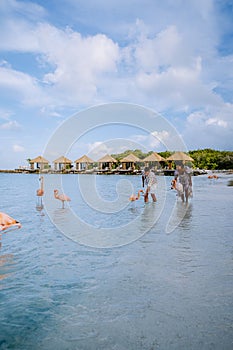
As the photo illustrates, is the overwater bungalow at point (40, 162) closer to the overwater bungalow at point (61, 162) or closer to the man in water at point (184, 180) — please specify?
the overwater bungalow at point (61, 162)

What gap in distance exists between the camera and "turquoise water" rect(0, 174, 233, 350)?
303cm

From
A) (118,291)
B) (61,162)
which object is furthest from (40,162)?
(118,291)

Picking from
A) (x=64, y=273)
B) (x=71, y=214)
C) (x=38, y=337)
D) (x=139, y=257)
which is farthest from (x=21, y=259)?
(x=71, y=214)

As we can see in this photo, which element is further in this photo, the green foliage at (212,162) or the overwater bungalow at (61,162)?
the green foliage at (212,162)

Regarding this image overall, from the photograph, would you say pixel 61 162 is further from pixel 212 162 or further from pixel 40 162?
pixel 212 162

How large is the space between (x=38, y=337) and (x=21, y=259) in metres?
2.58

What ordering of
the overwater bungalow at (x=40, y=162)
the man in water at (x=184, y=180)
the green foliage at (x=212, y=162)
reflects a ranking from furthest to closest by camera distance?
the green foliage at (x=212, y=162) → the overwater bungalow at (x=40, y=162) → the man in water at (x=184, y=180)

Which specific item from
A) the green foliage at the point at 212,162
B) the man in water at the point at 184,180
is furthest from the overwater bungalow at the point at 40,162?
the green foliage at the point at 212,162

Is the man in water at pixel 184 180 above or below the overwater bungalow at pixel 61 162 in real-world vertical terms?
Answer: below

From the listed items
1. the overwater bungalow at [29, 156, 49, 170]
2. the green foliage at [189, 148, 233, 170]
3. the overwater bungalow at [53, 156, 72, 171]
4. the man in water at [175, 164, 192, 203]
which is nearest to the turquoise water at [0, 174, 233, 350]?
the man in water at [175, 164, 192, 203]

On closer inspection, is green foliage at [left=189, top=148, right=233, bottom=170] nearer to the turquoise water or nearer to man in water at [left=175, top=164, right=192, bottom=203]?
man in water at [left=175, top=164, right=192, bottom=203]

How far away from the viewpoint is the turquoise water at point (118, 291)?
3.03 metres

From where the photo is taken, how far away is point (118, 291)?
4.07m

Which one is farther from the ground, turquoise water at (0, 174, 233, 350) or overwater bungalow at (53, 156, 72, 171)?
overwater bungalow at (53, 156, 72, 171)
